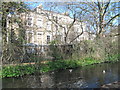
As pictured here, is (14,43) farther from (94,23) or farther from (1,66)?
(94,23)

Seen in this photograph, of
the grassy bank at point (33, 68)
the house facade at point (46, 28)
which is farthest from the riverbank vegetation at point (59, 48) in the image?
the house facade at point (46, 28)

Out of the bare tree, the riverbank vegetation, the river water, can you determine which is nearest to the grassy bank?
the riverbank vegetation

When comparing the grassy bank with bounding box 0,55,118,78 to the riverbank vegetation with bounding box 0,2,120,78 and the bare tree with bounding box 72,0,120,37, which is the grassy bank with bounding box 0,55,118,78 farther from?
the bare tree with bounding box 72,0,120,37

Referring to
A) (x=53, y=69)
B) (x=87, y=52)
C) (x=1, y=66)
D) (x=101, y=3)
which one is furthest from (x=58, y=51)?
(x=101, y=3)

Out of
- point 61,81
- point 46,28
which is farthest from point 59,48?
point 46,28

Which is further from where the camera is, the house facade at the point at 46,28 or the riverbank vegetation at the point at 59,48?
the house facade at the point at 46,28

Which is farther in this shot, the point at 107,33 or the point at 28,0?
the point at 107,33

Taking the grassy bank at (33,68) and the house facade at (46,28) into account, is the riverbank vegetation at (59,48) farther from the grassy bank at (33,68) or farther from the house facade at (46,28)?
the house facade at (46,28)

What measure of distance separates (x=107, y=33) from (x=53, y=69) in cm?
957

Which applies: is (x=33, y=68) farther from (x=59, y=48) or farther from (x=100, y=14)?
(x=100, y=14)

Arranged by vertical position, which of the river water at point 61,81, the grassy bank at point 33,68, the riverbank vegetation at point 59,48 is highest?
the riverbank vegetation at point 59,48

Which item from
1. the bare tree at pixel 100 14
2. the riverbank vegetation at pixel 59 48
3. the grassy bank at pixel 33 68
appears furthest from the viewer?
the bare tree at pixel 100 14

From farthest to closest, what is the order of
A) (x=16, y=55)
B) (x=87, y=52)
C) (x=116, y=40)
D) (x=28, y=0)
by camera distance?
(x=116, y=40)
(x=87, y=52)
(x=28, y=0)
(x=16, y=55)

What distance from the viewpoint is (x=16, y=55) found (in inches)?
299
